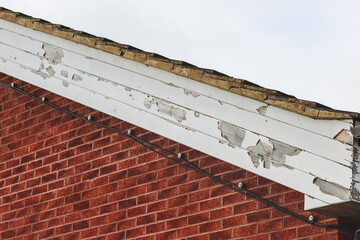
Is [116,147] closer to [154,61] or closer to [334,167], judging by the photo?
[154,61]

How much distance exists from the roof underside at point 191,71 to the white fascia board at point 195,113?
5 cm

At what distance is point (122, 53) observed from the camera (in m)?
5.51

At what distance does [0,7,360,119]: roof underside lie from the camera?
14.5 ft

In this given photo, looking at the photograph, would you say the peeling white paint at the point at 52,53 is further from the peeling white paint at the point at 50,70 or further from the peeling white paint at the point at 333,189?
the peeling white paint at the point at 333,189

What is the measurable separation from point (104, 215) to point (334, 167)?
210 cm

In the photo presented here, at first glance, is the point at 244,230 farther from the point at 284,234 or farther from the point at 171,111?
the point at 171,111

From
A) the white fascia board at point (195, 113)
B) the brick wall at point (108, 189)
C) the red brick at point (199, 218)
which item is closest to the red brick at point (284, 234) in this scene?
the brick wall at point (108, 189)

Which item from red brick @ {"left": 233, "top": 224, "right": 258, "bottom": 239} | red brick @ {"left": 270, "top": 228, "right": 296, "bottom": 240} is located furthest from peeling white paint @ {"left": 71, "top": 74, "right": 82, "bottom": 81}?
red brick @ {"left": 270, "top": 228, "right": 296, "bottom": 240}

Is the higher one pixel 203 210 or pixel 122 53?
pixel 122 53

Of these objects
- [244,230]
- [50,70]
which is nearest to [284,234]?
[244,230]

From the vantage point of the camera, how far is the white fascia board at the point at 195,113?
4.34 metres

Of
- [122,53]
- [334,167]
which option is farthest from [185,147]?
[334,167]

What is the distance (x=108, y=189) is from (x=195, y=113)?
110 cm

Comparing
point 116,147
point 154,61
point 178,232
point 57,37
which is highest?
point 57,37
